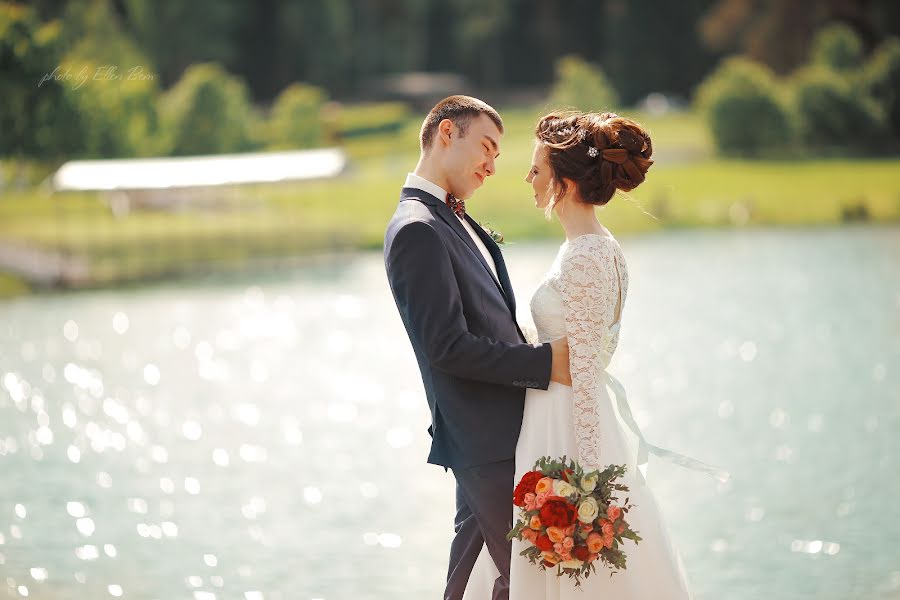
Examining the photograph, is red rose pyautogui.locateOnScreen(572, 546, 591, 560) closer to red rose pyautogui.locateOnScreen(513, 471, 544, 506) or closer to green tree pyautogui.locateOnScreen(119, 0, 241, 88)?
red rose pyautogui.locateOnScreen(513, 471, 544, 506)

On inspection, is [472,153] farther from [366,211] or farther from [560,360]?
[366,211]

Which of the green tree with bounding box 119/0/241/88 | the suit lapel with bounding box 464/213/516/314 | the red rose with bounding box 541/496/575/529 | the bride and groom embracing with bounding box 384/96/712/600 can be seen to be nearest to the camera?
the red rose with bounding box 541/496/575/529

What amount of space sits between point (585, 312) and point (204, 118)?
29884 mm

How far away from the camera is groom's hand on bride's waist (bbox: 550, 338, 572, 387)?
340 centimetres

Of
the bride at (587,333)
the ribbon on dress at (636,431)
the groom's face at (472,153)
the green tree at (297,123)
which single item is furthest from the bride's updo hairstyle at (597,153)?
the green tree at (297,123)

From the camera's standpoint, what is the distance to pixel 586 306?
133 inches

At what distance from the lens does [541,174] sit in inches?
137

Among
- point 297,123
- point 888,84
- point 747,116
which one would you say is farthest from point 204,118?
point 888,84

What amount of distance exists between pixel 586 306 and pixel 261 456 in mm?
5901

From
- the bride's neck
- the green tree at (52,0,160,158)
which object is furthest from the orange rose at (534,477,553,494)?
the green tree at (52,0,160,158)

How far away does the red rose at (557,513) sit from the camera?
3232mm

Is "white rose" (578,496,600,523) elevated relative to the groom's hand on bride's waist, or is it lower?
lower

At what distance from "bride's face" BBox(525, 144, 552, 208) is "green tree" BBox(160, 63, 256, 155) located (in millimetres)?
29040

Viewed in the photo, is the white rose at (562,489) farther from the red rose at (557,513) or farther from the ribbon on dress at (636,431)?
the ribbon on dress at (636,431)
